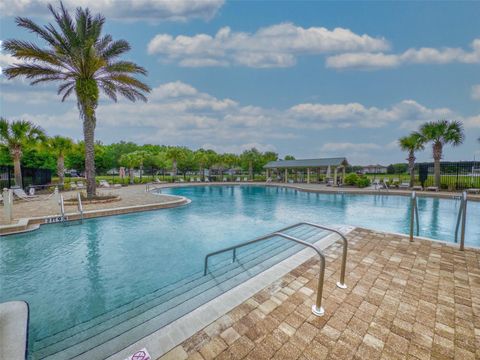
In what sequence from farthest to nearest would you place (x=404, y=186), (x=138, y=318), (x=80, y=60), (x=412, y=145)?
(x=404, y=186) → (x=412, y=145) → (x=80, y=60) → (x=138, y=318)

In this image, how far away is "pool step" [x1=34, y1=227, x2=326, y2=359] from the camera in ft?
7.39

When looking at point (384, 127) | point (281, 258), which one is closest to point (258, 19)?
point (281, 258)

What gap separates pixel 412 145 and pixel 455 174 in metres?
3.86

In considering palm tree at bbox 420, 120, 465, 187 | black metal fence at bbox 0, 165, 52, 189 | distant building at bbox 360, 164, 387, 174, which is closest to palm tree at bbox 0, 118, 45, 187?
black metal fence at bbox 0, 165, 52, 189

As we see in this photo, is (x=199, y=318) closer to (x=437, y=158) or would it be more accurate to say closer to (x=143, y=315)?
(x=143, y=315)

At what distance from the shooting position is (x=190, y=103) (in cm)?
2341

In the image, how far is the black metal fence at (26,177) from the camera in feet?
48.5

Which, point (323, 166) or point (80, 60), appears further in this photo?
point (323, 166)

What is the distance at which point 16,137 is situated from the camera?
48.3 feet

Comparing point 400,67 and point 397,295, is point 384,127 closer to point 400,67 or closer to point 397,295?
point 400,67

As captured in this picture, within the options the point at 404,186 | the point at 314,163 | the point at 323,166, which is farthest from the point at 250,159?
the point at 404,186

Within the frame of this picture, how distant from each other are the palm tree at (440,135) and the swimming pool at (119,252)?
840 centimetres

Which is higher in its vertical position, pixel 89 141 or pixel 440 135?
pixel 440 135

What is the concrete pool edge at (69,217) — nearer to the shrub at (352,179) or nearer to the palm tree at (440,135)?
the shrub at (352,179)
